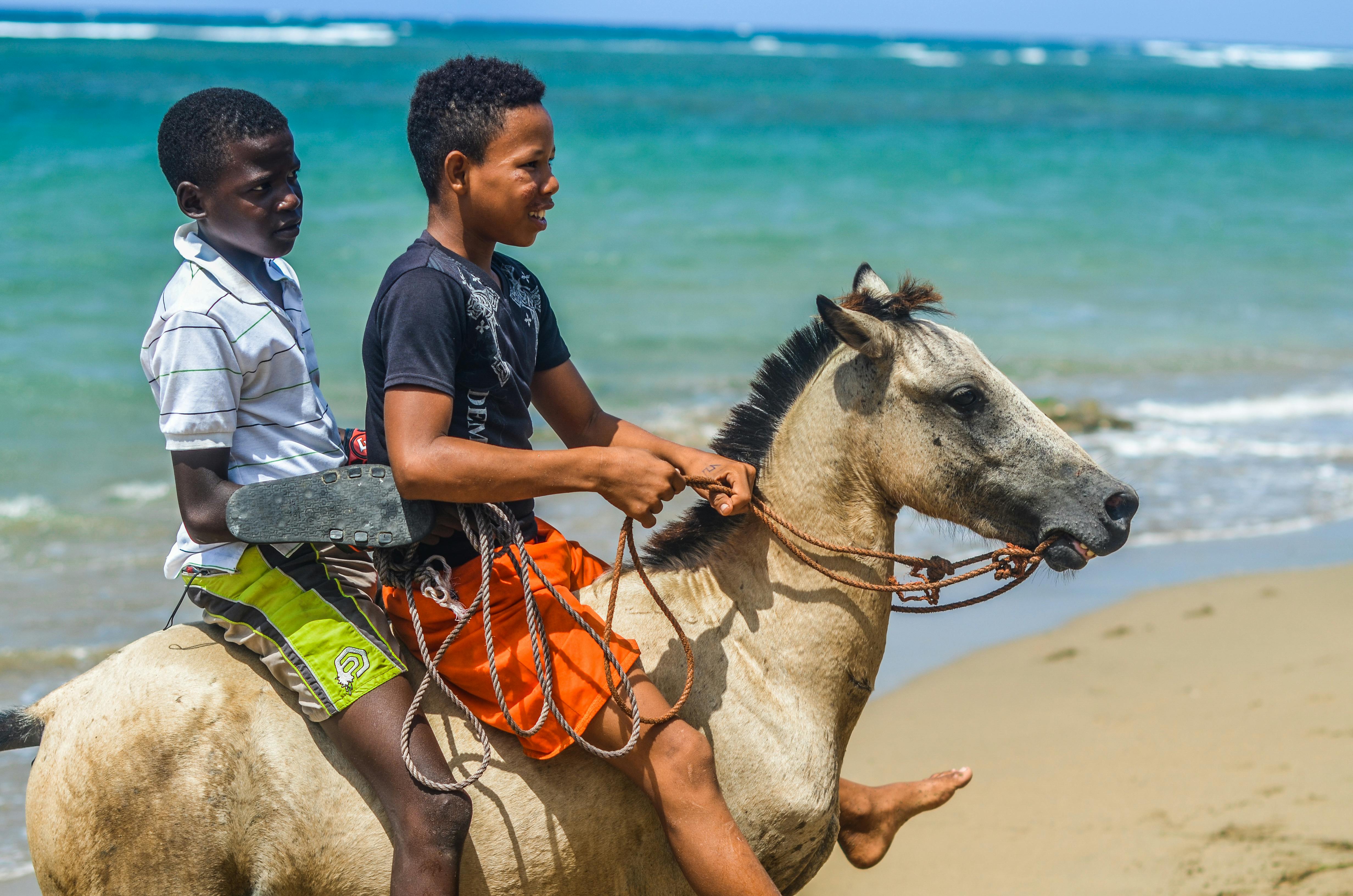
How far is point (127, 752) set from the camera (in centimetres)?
255

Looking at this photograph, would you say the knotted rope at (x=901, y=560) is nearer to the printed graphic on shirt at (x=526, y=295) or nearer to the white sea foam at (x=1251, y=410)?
the printed graphic on shirt at (x=526, y=295)

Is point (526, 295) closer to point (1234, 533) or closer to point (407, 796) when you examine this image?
point (407, 796)

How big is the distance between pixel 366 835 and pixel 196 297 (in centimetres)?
121

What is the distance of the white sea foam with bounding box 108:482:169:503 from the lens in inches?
312

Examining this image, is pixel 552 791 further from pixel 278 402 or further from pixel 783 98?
pixel 783 98

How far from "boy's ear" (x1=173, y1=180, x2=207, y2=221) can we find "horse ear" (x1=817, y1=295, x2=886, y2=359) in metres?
1.40

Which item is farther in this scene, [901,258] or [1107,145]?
[1107,145]

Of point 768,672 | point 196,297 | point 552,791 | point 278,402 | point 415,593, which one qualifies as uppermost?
point 196,297

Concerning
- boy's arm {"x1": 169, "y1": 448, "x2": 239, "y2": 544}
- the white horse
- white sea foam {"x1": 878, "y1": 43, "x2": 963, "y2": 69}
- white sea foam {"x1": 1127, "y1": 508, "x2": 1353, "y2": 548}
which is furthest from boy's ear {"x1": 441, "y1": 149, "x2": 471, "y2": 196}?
white sea foam {"x1": 878, "y1": 43, "x2": 963, "y2": 69}

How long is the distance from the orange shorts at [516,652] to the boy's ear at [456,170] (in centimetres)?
83

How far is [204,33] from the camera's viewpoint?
316ft

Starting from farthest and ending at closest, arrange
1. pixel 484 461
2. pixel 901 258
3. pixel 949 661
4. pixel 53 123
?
pixel 53 123, pixel 901 258, pixel 949 661, pixel 484 461

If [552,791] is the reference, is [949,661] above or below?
below

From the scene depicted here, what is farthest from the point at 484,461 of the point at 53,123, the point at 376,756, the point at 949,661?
the point at 53,123
